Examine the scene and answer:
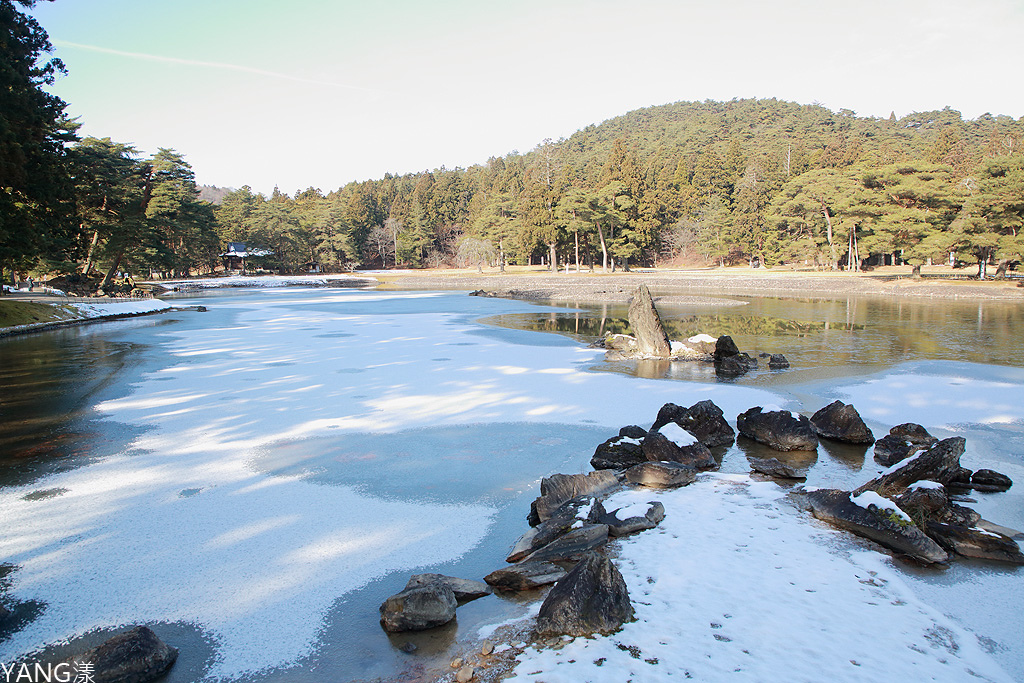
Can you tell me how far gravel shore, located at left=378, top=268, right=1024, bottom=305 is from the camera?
29702mm

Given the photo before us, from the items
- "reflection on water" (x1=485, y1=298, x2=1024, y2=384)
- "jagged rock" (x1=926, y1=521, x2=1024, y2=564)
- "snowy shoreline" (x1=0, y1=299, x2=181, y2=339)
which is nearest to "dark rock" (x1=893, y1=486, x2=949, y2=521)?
"jagged rock" (x1=926, y1=521, x2=1024, y2=564)

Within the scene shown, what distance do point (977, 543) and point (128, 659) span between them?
17.5 feet

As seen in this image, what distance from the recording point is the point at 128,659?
2914mm

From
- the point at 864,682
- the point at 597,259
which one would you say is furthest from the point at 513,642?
the point at 597,259

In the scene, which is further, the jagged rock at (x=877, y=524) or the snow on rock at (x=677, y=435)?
the snow on rock at (x=677, y=435)

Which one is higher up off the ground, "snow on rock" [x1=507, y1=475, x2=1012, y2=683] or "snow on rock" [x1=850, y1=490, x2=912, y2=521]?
"snow on rock" [x1=850, y1=490, x2=912, y2=521]

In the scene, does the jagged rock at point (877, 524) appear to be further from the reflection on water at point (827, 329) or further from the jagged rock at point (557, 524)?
the reflection on water at point (827, 329)

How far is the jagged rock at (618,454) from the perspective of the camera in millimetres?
5938

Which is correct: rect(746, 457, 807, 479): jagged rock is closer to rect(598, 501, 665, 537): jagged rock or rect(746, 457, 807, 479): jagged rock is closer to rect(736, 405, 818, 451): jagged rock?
rect(736, 405, 818, 451): jagged rock

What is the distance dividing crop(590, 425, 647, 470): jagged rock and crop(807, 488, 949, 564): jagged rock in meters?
1.74

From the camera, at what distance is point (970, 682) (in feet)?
8.94

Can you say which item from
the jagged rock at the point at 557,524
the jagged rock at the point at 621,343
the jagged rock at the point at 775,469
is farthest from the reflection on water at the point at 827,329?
the jagged rock at the point at 557,524

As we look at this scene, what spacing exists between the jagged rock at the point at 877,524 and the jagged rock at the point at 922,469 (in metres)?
0.57

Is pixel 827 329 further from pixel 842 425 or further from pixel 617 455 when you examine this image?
pixel 617 455
